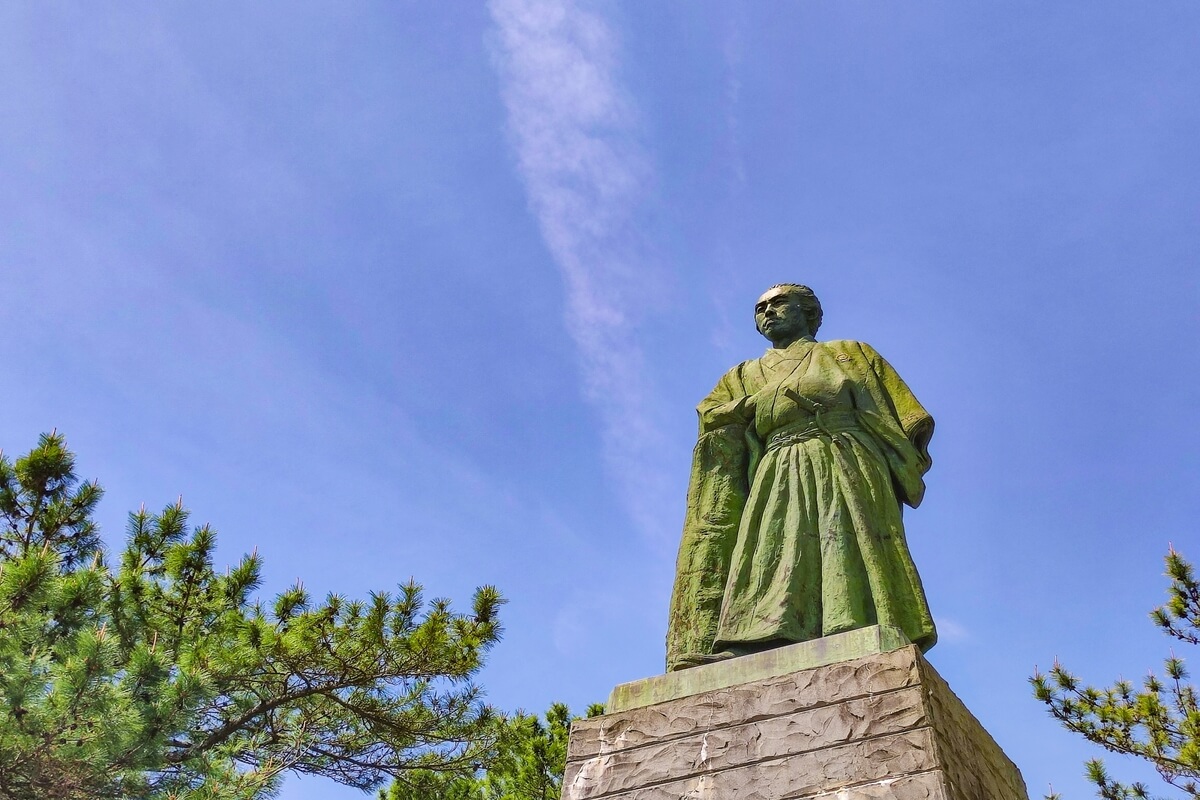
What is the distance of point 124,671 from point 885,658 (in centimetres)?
538

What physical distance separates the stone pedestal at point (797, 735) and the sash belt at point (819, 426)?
1131 millimetres

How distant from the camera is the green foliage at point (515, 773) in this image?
1025 centimetres

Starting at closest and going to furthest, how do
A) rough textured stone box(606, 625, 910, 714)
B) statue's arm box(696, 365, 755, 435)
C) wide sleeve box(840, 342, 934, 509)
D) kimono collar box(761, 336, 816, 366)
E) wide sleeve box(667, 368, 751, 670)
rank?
rough textured stone box(606, 625, 910, 714) → wide sleeve box(667, 368, 751, 670) → wide sleeve box(840, 342, 934, 509) → statue's arm box(696, 365, 755, 435) → kimono collar box(761, 336, 816, 366)

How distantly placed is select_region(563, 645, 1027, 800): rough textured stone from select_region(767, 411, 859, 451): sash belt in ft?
4.25

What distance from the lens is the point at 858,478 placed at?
461 cm

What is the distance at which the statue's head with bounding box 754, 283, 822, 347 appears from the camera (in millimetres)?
5629

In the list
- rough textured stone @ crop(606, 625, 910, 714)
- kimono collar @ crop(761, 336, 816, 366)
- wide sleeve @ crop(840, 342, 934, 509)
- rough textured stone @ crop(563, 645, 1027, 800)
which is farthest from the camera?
kimono collar @ crop(761, 336, 816, 366)

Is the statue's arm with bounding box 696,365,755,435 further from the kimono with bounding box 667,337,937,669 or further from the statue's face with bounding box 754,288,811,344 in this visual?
the statue's face with bounding box 754,288,811,344

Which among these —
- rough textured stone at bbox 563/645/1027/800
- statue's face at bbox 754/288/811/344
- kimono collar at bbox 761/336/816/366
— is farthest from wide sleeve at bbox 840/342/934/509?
rough textured stone at bbox 563/645/1027/800

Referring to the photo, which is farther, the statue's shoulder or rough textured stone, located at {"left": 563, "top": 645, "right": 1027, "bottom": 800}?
the statue's shoulder

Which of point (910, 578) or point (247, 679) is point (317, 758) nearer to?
point (247, 679)

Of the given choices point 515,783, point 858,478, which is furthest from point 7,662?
point 515,783

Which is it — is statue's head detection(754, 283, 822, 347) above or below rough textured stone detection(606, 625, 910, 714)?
above

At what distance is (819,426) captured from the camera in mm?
4891
